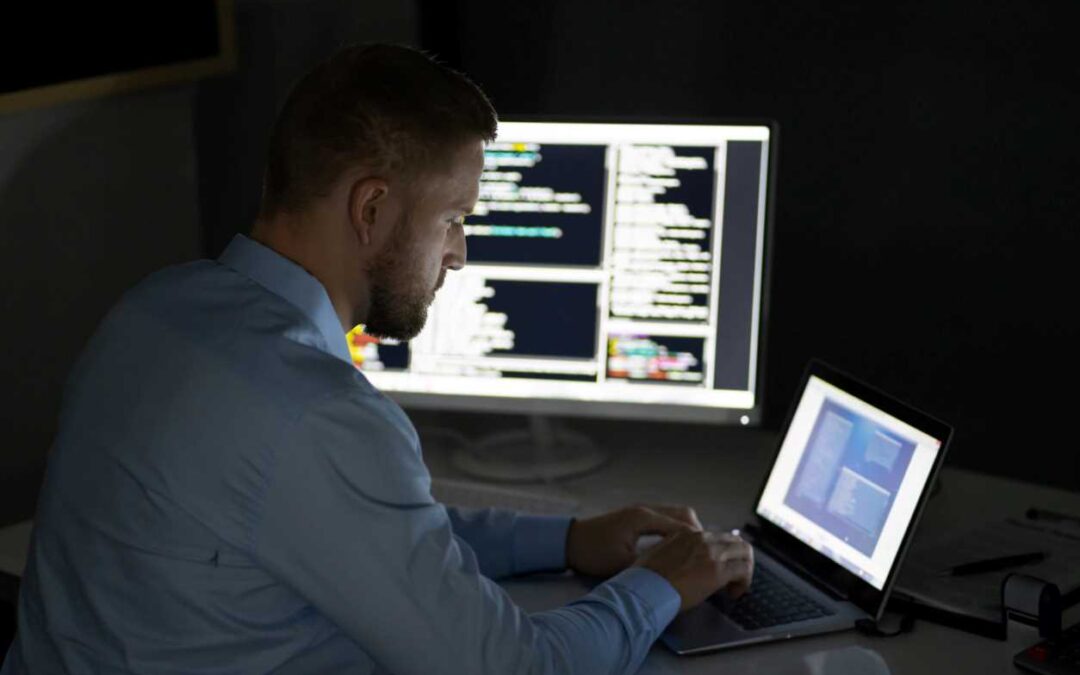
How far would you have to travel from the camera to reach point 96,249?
195 cm

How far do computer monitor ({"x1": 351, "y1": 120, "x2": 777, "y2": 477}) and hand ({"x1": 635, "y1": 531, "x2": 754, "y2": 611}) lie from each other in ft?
1.26

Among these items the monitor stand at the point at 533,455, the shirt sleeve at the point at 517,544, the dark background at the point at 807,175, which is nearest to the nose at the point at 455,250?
the shirt sleeve at the point at 517,544

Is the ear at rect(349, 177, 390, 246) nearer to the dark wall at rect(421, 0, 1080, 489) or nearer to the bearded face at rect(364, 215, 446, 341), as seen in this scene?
the bearded face at rect(364, 215, 446, 341)

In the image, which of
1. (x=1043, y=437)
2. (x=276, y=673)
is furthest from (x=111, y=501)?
(x=1043, y=437)

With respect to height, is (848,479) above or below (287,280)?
below

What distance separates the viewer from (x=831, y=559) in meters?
1.55

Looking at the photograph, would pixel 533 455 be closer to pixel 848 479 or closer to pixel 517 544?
pixel 517 544

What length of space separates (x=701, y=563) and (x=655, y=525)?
0.12 metres

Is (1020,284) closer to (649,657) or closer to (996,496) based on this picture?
(996,496)

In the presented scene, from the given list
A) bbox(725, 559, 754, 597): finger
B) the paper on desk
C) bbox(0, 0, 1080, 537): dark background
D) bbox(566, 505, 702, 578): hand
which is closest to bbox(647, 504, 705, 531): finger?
bbox(566, 505, 702, 578): hand

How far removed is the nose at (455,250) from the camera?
1353 millimetres

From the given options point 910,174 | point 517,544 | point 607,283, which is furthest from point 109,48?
point 910,174

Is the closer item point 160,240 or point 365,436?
point 365,436

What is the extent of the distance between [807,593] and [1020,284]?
63 cm
